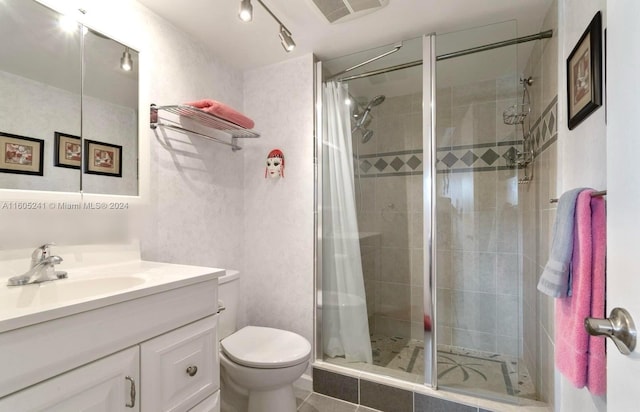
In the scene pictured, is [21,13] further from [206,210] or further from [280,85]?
[280,85]

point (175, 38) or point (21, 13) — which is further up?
point (175, 38)

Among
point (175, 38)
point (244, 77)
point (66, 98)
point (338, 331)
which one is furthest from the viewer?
point (244, 77)

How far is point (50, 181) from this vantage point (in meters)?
1.15

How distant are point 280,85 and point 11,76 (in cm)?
138

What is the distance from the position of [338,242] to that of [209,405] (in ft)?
3.86

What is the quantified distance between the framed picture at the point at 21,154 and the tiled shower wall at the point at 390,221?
5.40ft

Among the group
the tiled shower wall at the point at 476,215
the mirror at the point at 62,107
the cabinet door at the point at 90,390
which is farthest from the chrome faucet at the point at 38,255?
the tiled shower wall at the point at 476,215

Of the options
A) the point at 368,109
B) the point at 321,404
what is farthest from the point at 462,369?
the point at 368,109

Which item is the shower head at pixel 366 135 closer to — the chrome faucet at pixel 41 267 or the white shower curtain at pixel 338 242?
the white shower curtain at pixel 338 242

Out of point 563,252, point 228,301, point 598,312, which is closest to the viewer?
point 598,312

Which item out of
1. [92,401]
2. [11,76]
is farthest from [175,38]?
[92,401]

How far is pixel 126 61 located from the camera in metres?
1.44

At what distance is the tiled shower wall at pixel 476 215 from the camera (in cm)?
181
